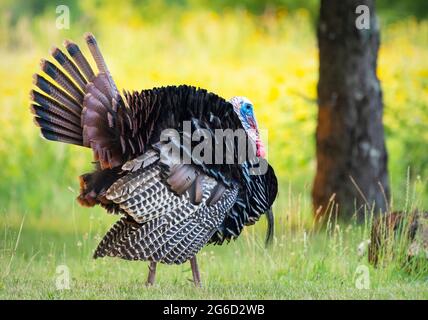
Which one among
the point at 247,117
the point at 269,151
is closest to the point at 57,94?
the point at 247,117

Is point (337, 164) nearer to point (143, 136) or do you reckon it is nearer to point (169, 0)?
point (143, 136)

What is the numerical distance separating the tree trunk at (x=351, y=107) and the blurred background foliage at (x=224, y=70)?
440mm

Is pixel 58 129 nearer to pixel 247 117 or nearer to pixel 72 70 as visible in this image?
pixel 72 70

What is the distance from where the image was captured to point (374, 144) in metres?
9.84

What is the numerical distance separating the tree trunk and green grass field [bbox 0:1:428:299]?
0.38m

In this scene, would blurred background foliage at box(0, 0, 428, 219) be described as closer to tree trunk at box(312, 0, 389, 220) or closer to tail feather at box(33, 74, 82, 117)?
tree trunk at box(312, 0, 389, 220)

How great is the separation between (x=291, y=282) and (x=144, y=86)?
8.50 meters

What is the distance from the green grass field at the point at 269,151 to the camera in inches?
284

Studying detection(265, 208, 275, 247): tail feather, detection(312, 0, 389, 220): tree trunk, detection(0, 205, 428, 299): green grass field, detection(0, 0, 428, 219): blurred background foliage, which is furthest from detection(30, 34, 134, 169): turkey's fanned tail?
detection(312, 0, 389, 220): tree trunk

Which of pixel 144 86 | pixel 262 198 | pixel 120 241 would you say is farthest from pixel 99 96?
pixel 144 86

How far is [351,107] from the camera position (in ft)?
32.2

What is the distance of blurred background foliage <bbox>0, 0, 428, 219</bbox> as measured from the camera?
1238cm

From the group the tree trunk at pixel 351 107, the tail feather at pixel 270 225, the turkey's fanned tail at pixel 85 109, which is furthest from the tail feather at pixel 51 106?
the tree trunk at pixel 351 107

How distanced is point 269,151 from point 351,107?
3877 millimetres
